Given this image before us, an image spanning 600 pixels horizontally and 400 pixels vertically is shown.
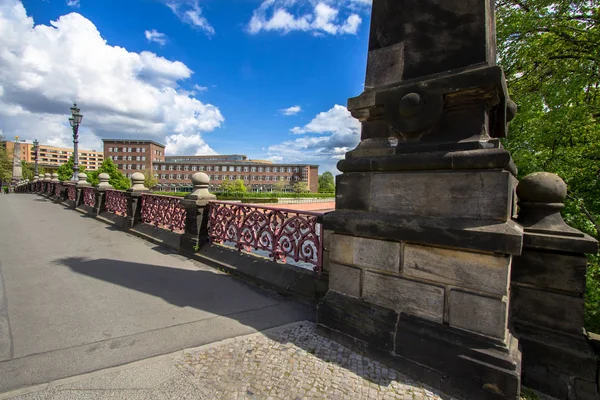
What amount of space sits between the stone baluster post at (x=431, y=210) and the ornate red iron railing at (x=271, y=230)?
1.00 metres

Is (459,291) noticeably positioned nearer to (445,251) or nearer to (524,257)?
(445,251)

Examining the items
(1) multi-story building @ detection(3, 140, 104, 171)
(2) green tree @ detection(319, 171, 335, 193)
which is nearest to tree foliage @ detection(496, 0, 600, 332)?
(2) green tree @ detection(319, 171, 335, 193)

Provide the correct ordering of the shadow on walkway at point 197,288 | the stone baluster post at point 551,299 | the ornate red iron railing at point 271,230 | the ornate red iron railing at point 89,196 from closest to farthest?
the stone baluster post at point 551,299 → the shadow on walkway at point 197,288 → the ornate red iron railing at point 271,230 → the ornate red iron railing at point 89,196

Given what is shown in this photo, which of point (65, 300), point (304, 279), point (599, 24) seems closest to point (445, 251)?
point (304, 279)

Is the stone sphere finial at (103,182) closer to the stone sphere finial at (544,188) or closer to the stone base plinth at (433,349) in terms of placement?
the stone base plinth at (433,349)

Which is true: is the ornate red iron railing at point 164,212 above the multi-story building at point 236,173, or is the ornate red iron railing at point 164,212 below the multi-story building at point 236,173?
below

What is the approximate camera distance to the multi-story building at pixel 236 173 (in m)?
90.6

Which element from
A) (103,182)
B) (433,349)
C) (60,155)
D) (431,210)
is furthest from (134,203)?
(60,155)

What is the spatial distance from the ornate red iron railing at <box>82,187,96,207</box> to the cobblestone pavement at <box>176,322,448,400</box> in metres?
13.5

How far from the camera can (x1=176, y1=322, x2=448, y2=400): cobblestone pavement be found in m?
2.15

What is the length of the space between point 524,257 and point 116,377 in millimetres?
3540

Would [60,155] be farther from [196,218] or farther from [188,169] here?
[196,218]

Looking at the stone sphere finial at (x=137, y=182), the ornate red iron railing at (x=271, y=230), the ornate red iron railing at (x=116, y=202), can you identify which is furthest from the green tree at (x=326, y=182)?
the ornate red iron railing at (x=271, y=230)

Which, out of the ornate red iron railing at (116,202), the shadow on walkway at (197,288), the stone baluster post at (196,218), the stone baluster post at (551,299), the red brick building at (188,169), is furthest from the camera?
the red brick building at (188,169)
